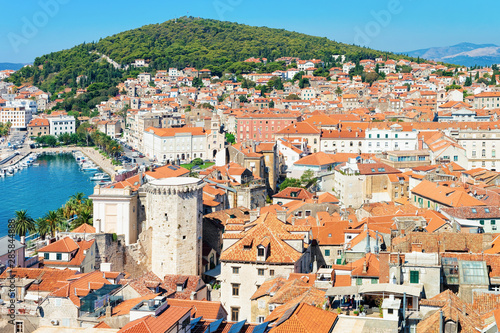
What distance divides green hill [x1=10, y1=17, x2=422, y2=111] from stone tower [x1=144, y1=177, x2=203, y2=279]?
91.3 m

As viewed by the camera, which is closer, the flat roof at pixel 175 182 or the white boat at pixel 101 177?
the flat roof at pixel 175 182

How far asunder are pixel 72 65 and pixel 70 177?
77460 mm

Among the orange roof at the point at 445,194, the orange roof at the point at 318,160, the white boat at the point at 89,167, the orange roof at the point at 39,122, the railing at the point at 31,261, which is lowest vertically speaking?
the white boat at the point at 89,167

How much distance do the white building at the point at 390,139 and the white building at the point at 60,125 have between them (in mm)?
57800

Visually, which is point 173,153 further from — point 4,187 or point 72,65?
point 72,65

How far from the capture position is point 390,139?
46.4 meters

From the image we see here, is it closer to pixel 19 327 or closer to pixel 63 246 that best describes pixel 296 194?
pixel 63 246

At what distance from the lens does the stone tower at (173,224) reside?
19.2 m

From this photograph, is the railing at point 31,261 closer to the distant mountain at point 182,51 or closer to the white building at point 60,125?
the white building at point 60,125

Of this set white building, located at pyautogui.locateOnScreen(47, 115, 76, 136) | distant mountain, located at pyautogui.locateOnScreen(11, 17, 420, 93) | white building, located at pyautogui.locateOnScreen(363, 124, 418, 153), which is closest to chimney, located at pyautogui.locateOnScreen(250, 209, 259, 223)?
white building, located at pyautogui.locateOnScreen(363, 124, 418, 153)

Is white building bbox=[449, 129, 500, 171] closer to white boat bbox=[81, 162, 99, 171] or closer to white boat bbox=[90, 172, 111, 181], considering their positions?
white boat bbox=[90, 172, 111, 181]

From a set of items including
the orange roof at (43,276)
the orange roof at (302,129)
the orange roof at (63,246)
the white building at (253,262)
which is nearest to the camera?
the orange roof at (43,276)

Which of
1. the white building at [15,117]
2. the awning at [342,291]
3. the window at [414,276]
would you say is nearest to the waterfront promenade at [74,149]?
the white building at [15,117]

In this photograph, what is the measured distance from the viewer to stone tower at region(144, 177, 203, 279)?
62.8 feet
